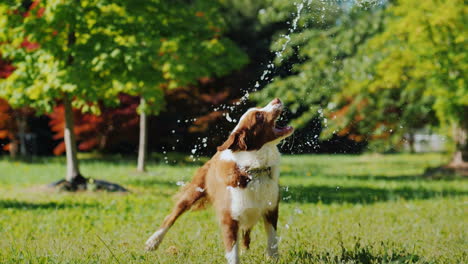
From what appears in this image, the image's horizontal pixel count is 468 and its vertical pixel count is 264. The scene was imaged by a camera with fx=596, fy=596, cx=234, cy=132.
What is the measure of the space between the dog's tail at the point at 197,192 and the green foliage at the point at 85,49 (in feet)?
14.0

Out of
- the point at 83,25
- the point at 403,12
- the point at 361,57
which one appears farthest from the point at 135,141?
the point at 83,25

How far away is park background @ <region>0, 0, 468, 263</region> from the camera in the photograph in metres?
5.77

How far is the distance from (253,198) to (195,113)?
16.5 m

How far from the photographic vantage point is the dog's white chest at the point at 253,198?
4340mm

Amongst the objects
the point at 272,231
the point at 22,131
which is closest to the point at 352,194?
the point at 272,231

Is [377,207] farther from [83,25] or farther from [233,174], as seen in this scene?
[83,25]

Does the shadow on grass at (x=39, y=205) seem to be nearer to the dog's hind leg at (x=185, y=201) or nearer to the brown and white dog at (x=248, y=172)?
the dog's hind leg at (x=185, y=201)

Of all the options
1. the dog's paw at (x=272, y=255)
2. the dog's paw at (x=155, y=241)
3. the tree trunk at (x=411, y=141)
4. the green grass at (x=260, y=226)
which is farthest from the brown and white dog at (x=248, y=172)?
the tree trunk at (x=411, y=141)

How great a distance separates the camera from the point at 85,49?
30.9 ft

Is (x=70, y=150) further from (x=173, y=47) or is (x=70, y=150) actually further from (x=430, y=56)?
(x=430, y=56)

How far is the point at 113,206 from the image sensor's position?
8.50 metres

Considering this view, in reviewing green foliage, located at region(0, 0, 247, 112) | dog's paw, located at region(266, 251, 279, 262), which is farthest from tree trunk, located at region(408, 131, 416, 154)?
dog's paw, located at region(266, 251, 279, 262)

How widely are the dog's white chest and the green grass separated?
0.47 m

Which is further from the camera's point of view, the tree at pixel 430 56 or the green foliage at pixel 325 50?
the green foliage at pixel 325 50
